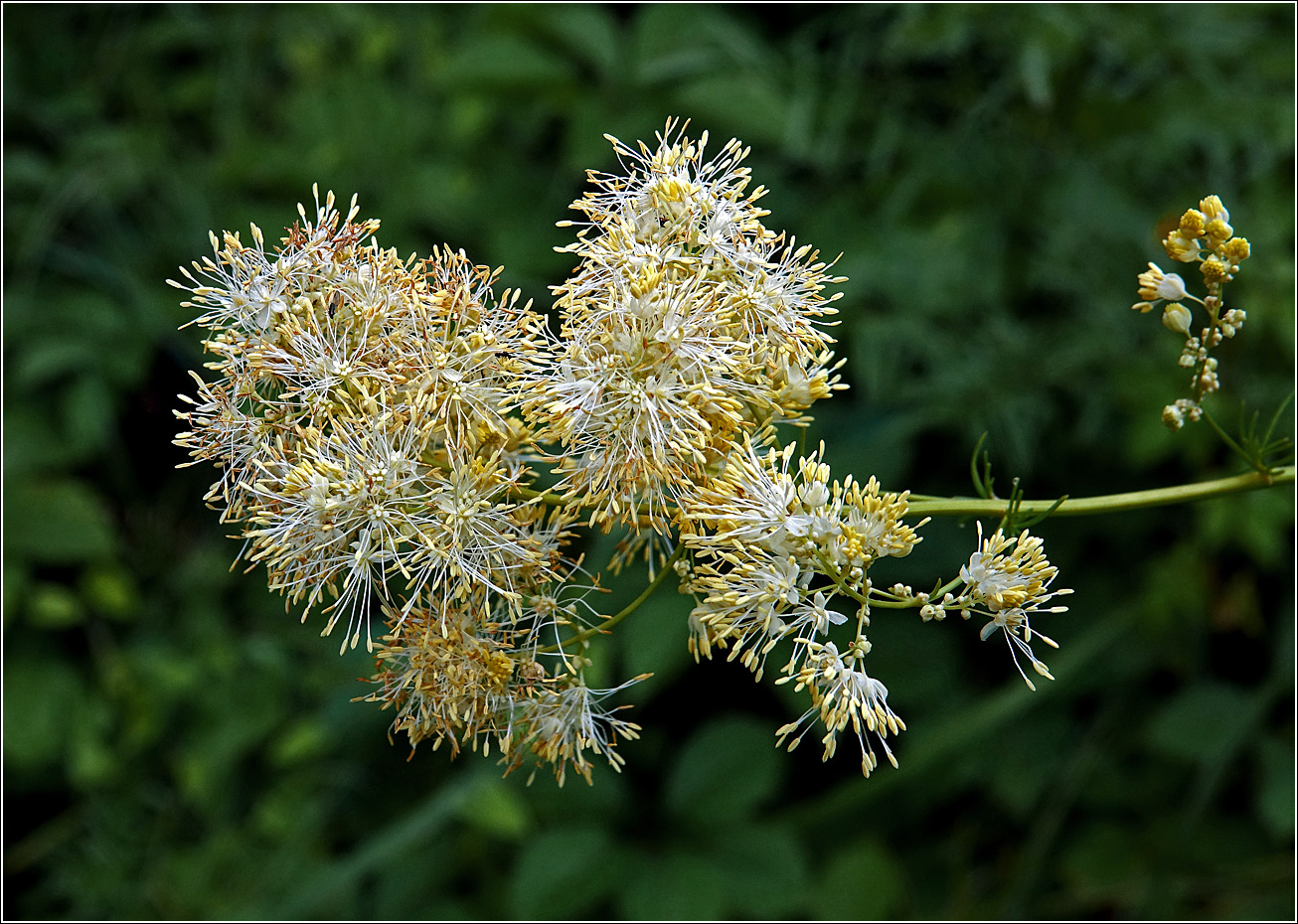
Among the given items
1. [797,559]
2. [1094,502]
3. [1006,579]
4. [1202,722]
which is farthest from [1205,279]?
[1202,722]

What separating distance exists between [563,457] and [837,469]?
141 centimetres

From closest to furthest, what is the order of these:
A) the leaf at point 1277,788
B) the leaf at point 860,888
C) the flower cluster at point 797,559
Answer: the flower cluster at point 797,559
the leaf at point 1277,788
the leaf at point 860,888

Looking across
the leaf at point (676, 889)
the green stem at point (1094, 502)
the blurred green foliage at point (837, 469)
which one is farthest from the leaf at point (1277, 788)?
the green stem at point (1094, 502)

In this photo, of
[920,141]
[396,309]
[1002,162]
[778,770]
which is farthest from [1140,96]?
[396,309]

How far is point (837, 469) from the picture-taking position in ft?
7.98

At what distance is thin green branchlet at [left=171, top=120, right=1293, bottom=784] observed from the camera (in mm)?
1125

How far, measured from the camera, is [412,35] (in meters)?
3.44

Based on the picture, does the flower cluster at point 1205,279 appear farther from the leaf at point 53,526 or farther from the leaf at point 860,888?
the leaf at point 53,526

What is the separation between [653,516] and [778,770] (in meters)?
1.75

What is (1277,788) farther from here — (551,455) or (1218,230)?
(551,455)

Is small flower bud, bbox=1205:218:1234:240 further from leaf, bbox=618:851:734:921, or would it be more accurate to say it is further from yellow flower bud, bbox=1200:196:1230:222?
leaf, bbox=618:851:734:921

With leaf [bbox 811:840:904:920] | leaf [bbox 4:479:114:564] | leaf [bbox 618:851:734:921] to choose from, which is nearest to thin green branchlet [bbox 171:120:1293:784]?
leaf [bbox 618:851:734:921]

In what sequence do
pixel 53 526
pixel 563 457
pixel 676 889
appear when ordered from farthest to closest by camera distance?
pixel 53 526 → pixel 676 889 → pixel 563 457

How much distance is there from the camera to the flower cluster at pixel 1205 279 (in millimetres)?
1262
